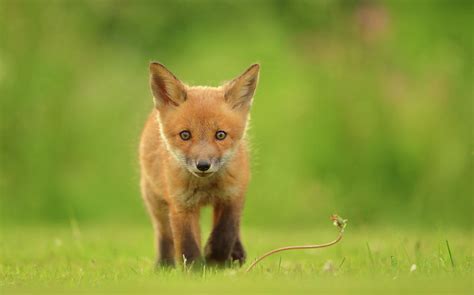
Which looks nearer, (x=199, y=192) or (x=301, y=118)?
(x=199, y=192)

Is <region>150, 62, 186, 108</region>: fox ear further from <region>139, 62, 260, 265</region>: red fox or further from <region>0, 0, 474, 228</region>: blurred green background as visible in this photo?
<region>0, 0, 474, 228</region>: blurred green background

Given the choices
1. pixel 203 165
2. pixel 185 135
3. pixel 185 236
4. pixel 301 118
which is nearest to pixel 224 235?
pixel 185 236

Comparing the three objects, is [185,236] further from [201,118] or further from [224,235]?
[201,118]

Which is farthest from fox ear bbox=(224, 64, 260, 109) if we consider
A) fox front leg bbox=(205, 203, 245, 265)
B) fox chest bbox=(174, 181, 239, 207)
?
fox front leg bbox=(205, 203, 245, 265)

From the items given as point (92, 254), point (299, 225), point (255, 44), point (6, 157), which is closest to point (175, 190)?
point (92, 254)

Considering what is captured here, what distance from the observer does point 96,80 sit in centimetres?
1027

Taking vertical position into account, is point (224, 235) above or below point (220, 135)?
below

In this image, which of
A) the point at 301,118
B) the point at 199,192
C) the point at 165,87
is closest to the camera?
the point at 199,192

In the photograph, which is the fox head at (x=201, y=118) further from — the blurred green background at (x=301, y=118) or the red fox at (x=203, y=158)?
the blurred green background at (x=301, y=118)

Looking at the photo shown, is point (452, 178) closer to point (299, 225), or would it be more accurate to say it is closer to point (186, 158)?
point (299, 225)

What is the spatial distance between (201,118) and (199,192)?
459 millimetres

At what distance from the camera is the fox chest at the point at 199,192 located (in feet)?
17.0

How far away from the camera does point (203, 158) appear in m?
4.87

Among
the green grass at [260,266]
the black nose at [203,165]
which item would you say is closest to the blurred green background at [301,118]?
the green grass at [260,266]
